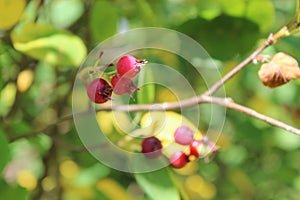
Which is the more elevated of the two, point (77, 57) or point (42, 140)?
point (77, 57)

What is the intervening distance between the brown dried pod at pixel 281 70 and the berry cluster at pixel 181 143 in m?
0.15

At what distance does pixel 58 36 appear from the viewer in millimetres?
1225

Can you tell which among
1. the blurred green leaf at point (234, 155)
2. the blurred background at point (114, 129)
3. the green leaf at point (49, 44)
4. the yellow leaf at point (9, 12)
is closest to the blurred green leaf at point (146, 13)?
the blurred background at point (114, 129)

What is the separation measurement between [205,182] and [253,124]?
290 mm

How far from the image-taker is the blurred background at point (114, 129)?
1.22 metres

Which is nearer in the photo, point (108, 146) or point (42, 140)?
point (108, 146)

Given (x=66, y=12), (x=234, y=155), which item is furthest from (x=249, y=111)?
(x=234, y=155)

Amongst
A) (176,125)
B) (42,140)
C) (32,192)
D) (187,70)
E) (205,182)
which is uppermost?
(176,125)

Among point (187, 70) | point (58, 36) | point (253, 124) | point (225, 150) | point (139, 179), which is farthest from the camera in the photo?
point (225, 150)

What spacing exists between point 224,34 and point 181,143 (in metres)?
0.33

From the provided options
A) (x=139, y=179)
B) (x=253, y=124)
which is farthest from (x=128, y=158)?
(x=253, y=124)

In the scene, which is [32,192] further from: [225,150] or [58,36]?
[225,150]

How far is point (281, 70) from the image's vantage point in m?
1.03

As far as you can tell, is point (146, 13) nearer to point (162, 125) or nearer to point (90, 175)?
point (162, 125)
